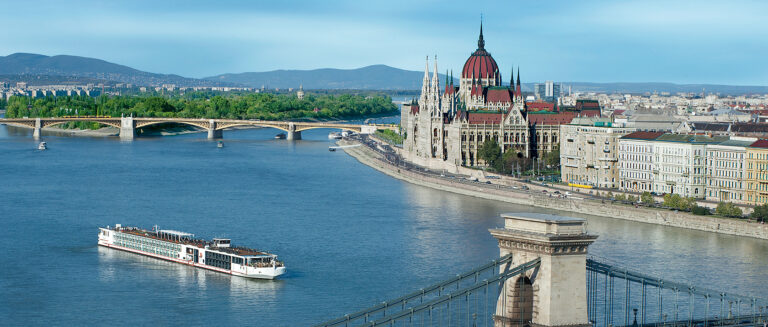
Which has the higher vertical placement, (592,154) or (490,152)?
(592,154)

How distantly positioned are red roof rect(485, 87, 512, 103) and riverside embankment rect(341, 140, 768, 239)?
12773 mm

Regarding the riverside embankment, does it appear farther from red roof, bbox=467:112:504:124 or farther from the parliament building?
red roof, bbox=467:112:504:124

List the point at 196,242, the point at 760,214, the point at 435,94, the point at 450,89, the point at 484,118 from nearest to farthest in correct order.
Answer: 1. the point at 196,242
2. the point at 760,214
3. the point at 484,118
4. the point at 435,94
5. the point at 450,89

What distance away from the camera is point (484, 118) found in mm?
63750

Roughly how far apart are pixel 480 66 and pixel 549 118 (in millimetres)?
12635

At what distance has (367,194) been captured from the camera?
160 ft

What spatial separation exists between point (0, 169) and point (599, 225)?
1178 inches

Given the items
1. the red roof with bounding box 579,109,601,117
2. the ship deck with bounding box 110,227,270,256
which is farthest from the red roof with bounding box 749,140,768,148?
the red roof with bounding box 579,109,601,117

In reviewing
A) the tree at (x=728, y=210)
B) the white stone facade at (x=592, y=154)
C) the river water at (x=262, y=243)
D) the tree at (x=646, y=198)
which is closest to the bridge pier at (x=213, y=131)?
the river water at (x=262, y=243)

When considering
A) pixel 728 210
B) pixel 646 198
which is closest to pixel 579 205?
pixel 646 198

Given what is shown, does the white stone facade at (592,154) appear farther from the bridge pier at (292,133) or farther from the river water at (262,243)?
the bridge pier at (292,133)

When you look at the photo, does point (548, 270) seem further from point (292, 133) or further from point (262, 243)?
point (292, 133)

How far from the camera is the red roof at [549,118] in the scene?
210 feet

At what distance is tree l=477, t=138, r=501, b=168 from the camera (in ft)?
197
